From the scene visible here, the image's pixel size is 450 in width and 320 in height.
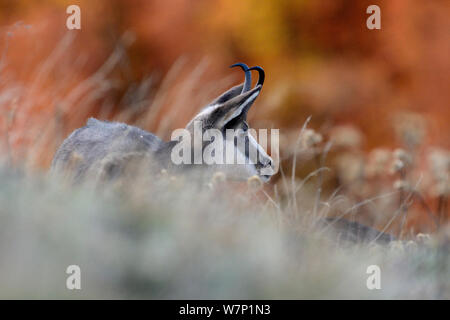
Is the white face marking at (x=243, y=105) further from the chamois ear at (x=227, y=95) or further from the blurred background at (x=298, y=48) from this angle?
the blurred background at (x=298, y=48)

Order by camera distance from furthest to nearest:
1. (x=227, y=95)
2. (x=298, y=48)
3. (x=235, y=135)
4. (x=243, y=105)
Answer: (x=298, y=48)
(x=227, y=95)
(x=235, y=135)
(x=243, y=105)

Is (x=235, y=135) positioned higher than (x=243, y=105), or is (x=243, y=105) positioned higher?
A: (x=243, y=105)

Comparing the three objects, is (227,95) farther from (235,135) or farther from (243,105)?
(243,105)

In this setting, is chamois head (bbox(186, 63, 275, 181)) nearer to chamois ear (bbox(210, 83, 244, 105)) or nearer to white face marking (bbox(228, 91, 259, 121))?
white face marking (bbox(228, 91, 259, 121))

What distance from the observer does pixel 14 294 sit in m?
2.73

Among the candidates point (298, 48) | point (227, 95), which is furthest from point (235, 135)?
point (298, 48)

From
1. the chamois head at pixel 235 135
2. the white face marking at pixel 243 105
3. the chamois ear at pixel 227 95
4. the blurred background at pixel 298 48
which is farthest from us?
the blurred background at pixel 298 48

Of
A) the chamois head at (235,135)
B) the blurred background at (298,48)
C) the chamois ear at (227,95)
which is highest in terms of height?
the blurred background at (298,48)

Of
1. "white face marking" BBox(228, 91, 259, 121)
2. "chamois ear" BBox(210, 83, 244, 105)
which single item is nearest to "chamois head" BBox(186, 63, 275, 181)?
"white face marking" BBox(228, 91, 259, 121)

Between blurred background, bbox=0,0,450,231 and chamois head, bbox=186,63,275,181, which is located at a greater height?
blurred background, bbox=0,0,450,231

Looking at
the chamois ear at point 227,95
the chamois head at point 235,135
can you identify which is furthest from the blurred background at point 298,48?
the chamois head at point 235,135

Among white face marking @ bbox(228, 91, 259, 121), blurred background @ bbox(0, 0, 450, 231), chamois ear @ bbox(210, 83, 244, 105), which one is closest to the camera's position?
white face marking @ bbox(228, 91, 259, 121)

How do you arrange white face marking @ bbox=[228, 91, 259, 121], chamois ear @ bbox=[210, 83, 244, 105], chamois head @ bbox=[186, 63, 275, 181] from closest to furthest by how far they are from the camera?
white face marking @ bbox=[228, 91, 259, 121]
chamois head @ bbox=[186, 63, 275, 181]
chamois ear @ bbox=[210, 83, 244, 105]

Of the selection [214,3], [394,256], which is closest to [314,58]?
[214,3]
